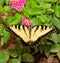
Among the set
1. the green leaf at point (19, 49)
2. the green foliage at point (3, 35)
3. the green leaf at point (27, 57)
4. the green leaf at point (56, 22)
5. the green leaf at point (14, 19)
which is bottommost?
the green leaf at point (27, 57)

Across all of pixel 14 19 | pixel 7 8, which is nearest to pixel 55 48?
pixel 14 19

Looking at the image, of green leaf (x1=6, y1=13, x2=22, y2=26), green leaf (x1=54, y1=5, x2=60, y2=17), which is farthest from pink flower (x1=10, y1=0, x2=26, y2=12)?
green leaf (x1=54, y1=5, x2=60, y2=17)

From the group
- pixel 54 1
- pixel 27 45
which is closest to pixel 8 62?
pixel 27 45

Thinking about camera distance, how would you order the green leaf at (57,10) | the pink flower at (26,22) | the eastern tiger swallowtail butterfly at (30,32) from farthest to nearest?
the green leaf at (57,10) → the pink flower at (26,22) → the eastern tiger swallowtail butterfly at (30,32)

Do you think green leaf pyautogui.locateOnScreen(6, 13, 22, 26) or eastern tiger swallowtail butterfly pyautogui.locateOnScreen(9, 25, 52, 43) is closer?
eastern tiger swallowtail butterfly pyautogui.locateOnScreen(9, 25, 52, 43)

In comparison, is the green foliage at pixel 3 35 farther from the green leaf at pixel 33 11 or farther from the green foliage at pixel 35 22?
the green leaf at pixel 33 11

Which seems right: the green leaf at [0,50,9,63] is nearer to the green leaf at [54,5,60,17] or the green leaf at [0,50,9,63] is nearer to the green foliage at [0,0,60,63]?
the green foliage at [0,0,60,63]

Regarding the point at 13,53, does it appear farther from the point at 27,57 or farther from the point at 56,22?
the point at 56,22

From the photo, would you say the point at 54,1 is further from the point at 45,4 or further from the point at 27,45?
the point at 27,45

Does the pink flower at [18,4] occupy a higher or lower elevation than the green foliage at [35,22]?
higher

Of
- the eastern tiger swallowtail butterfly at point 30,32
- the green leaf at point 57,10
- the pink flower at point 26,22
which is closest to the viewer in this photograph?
the eastern tiger swallowtail butterfly at point 30,32

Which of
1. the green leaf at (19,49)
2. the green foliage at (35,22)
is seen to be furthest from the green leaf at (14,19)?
the green leaf at (19,49)
